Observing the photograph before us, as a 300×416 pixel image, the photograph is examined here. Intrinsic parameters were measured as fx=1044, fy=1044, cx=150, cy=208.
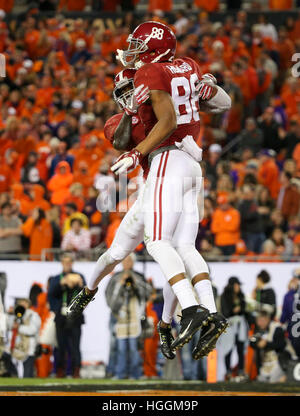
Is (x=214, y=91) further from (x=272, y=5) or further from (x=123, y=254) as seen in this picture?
(x=272, y=5)

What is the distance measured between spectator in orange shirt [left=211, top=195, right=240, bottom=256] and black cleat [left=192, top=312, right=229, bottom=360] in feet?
24.0

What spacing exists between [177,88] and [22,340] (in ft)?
20.8

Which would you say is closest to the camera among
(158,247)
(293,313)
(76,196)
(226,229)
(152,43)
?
(158,247)

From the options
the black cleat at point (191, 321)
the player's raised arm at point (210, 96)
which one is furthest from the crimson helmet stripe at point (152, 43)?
the black cleat at point (191, 321)

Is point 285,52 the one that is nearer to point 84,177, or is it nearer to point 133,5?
point 133,5

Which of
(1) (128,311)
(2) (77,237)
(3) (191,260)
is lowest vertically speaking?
(1) (128,311)

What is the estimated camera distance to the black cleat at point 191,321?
24.0 ft

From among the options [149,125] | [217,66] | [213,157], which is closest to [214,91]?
[149,125]

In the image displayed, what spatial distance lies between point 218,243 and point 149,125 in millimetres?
7035

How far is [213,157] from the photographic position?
16.7 metres

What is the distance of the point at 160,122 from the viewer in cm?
739

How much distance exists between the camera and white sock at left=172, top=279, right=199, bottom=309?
Result: 7.43 metres

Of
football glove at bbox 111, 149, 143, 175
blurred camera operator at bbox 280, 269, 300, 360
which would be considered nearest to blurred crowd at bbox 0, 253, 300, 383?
blurred camera operator at bbox 280, 269, 300, 360

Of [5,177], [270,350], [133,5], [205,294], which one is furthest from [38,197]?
[205,294]
